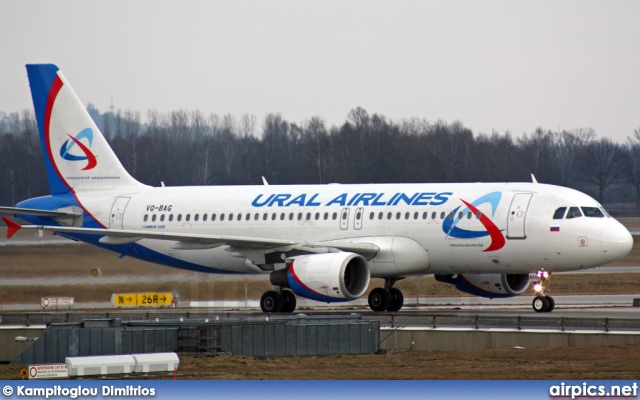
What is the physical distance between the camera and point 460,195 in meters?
37.4

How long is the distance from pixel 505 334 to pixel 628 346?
3.30m

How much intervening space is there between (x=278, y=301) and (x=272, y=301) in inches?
8.6

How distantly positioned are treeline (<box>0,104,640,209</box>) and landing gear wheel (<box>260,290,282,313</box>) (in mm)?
35352

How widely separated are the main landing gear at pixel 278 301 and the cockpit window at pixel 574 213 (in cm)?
989

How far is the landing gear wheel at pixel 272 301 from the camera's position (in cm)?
3931

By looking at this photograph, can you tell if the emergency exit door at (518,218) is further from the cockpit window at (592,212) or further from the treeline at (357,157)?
the treeline at (357,157)

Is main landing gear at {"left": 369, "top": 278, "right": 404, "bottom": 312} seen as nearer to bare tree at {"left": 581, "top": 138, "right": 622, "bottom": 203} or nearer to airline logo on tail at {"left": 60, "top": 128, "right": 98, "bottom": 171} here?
airline logo on tail at {"left": 60, "top": 128, "right": 98, "bottom": 171}

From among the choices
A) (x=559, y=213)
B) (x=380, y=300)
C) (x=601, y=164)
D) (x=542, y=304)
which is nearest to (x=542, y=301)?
(x=542, y=304)

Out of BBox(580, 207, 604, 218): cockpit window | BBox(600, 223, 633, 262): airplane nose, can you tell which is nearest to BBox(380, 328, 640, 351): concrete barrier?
BBox(600, 223, 633, 262): airplane nose

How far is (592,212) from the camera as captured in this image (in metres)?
36.1

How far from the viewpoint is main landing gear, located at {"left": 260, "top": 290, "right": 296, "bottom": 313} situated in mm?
39344

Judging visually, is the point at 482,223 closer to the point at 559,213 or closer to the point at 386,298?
the point at 559,213

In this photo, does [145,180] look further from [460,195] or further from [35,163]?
[460,195]

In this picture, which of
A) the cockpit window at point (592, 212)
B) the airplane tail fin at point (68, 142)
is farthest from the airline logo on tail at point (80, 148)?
the cockpit window at point (592, 212)
